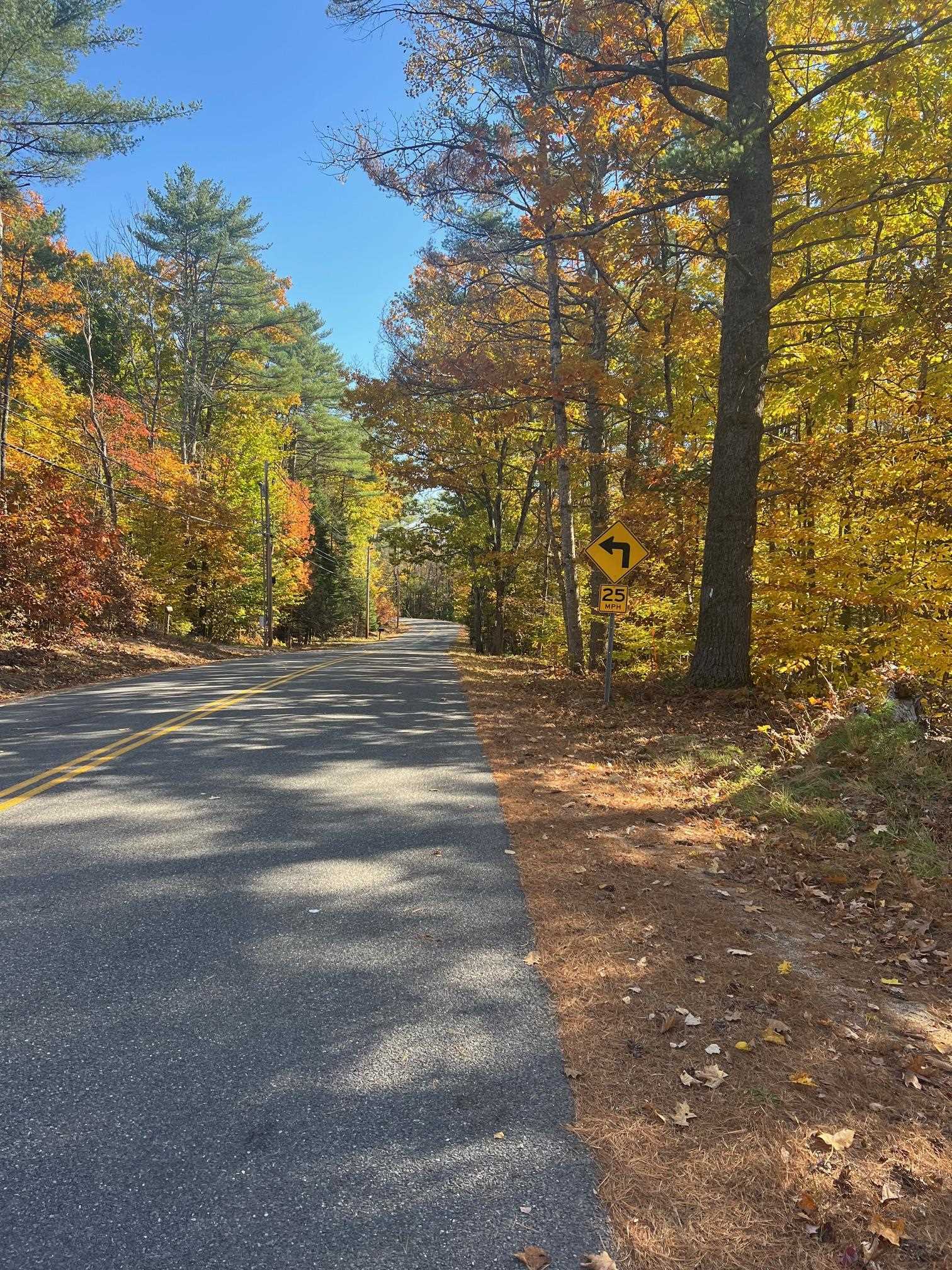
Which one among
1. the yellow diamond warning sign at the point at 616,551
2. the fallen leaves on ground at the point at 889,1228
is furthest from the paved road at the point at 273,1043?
the yellow diamond warning sign at the point at 616,551

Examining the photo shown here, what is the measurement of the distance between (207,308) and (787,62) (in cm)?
2352

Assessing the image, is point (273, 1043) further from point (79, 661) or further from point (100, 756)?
point (79, 661)

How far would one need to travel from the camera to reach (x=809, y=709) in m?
7.70

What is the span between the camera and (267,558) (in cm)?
3139

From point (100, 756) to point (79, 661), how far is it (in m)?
10.1

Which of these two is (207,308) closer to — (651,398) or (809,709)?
(651,398)

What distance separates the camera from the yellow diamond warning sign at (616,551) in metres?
9.43

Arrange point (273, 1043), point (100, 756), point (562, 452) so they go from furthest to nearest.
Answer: point (562, 452) → point (100, 756) → point (273, 1043)

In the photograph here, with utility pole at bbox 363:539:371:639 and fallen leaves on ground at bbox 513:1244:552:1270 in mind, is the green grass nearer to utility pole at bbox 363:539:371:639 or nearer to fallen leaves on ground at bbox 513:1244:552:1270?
fallen leaves on ground at bbox 513:1244:552:1270

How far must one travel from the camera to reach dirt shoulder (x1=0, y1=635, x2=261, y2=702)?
43.2ft

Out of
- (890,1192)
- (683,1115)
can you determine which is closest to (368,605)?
(683,1115)

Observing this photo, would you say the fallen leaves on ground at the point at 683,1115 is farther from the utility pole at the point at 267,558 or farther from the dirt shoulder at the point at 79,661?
the utility pole at the point at 267,558

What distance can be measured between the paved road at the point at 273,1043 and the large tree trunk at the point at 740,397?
498cm

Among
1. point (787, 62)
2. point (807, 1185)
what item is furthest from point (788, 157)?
point (807, 1185)
